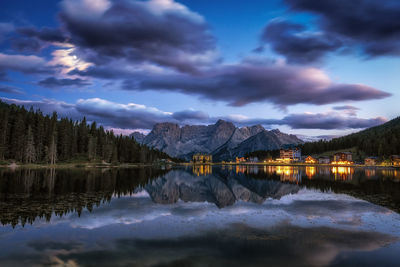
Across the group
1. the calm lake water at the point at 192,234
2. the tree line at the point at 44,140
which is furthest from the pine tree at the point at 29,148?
the calm lake water at the point at 192,234

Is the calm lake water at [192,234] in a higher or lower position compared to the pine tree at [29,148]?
lower

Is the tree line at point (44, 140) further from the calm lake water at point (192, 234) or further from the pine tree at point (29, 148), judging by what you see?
the calm lake water at point (192, 234)

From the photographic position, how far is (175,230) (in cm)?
2434

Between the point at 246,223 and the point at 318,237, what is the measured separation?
705 centimetres

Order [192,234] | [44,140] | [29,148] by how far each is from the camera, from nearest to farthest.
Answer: [192,234] < [29,148] < [44,140]

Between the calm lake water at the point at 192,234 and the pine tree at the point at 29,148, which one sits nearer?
the calm lake water at the point at 192,234

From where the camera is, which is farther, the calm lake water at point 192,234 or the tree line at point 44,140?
the tree line at point 44,140

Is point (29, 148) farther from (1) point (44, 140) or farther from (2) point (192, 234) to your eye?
(2) point (192, 234)

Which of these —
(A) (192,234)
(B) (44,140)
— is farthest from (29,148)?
(A) (192,234)

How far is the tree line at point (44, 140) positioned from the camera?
5251 inches

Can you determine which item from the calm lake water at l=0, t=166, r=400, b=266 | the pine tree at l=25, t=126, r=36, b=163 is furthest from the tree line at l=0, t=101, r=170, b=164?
the calm lake water at l=0, t=166, r=400, b=266

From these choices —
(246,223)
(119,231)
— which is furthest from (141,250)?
(246,223)

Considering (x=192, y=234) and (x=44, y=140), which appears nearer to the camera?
(x=192, y=234)

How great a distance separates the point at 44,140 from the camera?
15188 cm
